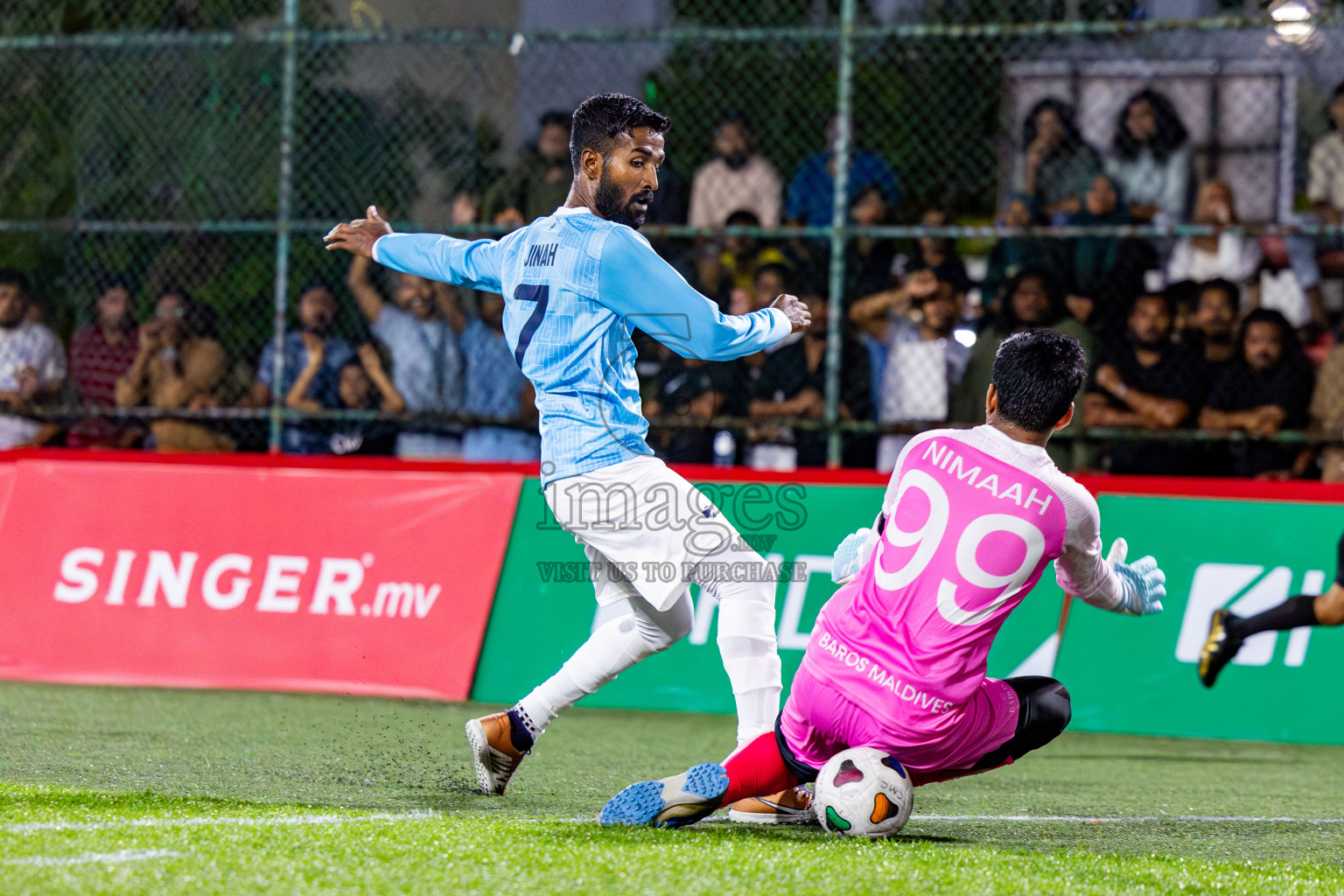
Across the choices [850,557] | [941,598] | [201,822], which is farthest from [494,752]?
[941,598]

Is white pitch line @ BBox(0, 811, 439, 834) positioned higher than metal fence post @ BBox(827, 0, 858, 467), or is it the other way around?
metal fence post @ BBox(827, 0, 858, 467)

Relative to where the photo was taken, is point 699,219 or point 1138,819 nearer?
point 1138,819

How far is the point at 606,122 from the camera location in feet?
15.1

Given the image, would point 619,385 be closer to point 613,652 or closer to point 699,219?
point 613,652

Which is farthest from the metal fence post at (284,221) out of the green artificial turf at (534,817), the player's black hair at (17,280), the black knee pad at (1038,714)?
the black knee pad at (1038,714)

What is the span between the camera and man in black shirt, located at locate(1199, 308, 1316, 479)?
797 centimetres

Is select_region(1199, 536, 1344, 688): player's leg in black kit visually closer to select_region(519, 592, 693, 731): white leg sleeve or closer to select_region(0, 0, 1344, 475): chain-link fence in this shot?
select_region(519, 592, 693, 731): white leg sleeve

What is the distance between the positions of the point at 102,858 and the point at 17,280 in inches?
272

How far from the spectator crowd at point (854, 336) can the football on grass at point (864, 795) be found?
4.24 metres

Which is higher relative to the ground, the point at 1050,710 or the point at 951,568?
the point at 951,568

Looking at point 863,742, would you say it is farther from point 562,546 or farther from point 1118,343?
point 1118,343

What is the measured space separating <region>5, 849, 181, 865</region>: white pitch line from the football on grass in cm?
155

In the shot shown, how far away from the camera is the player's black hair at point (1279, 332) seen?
26.4ft

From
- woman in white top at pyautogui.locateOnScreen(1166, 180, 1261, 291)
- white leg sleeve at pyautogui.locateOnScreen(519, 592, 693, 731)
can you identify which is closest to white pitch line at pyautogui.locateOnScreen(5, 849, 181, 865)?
white leg sleeve at pyautogui.locateOnScreen(519, 592, 693, 731)
